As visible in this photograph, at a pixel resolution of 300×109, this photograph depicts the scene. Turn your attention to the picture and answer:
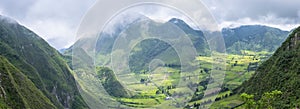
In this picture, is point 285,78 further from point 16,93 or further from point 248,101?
point 16,93

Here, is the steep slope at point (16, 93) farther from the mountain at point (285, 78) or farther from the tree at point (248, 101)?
the tree at point (248, 101)

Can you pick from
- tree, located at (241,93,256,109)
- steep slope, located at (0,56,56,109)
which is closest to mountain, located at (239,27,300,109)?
tree, located at (241,93,256,109)

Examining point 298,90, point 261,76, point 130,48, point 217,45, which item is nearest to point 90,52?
point 130,48

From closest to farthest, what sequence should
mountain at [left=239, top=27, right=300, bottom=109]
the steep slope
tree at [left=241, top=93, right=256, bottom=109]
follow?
tree at [left=241, top=93, right=256, bottom=109] → mountain at [left=239, top=27, right=300, bottom=109] → the steep slope

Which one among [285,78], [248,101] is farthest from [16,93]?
[248,101]

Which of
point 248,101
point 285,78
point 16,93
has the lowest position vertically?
point 285,78

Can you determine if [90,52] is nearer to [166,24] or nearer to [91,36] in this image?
[91,36]

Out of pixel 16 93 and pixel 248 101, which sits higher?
pixel 16 93

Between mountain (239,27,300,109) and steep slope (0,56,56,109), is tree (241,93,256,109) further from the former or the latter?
steep slope (0,56,56,109)
